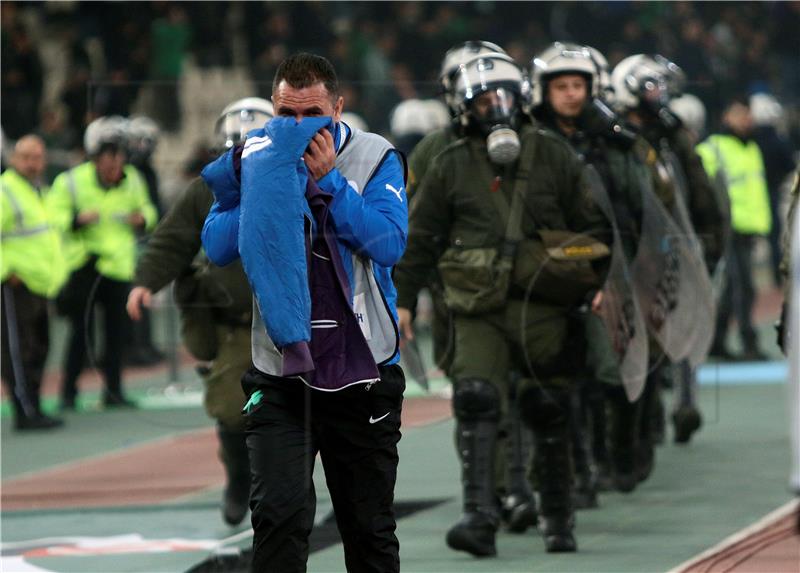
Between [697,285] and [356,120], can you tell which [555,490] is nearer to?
[697,285]

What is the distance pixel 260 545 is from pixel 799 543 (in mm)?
3186

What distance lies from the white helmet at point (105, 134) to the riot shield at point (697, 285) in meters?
3.46

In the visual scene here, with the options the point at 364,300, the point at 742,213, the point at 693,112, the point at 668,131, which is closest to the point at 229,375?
the point at 364,300

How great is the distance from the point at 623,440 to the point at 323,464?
423cm

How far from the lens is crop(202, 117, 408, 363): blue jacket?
18.3ft

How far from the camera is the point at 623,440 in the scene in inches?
389

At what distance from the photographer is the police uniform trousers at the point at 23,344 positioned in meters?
13.6

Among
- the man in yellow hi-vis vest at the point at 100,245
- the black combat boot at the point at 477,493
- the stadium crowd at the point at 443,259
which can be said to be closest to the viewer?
the stadium crowd at the point at 443,259

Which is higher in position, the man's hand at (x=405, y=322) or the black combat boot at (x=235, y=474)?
the man's hand at (x=405, y=322)

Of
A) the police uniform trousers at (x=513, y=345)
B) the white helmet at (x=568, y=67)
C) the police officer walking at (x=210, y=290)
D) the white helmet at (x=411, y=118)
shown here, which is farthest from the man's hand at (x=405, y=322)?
the white helmet at (x=411, y=118)

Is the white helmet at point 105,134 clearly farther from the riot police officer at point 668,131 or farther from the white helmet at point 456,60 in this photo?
the white helmet at point 456,60

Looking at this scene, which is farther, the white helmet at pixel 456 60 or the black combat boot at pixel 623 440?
the black combat boot at pixel 623 440

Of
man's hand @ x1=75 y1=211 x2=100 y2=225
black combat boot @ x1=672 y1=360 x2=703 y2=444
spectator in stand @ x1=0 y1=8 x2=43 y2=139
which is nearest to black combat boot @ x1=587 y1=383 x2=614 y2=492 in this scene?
black combat boot @ x1=672 y1=360 x2=703 y2=444

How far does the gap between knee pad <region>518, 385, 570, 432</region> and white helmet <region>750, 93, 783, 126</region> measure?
11.5m
